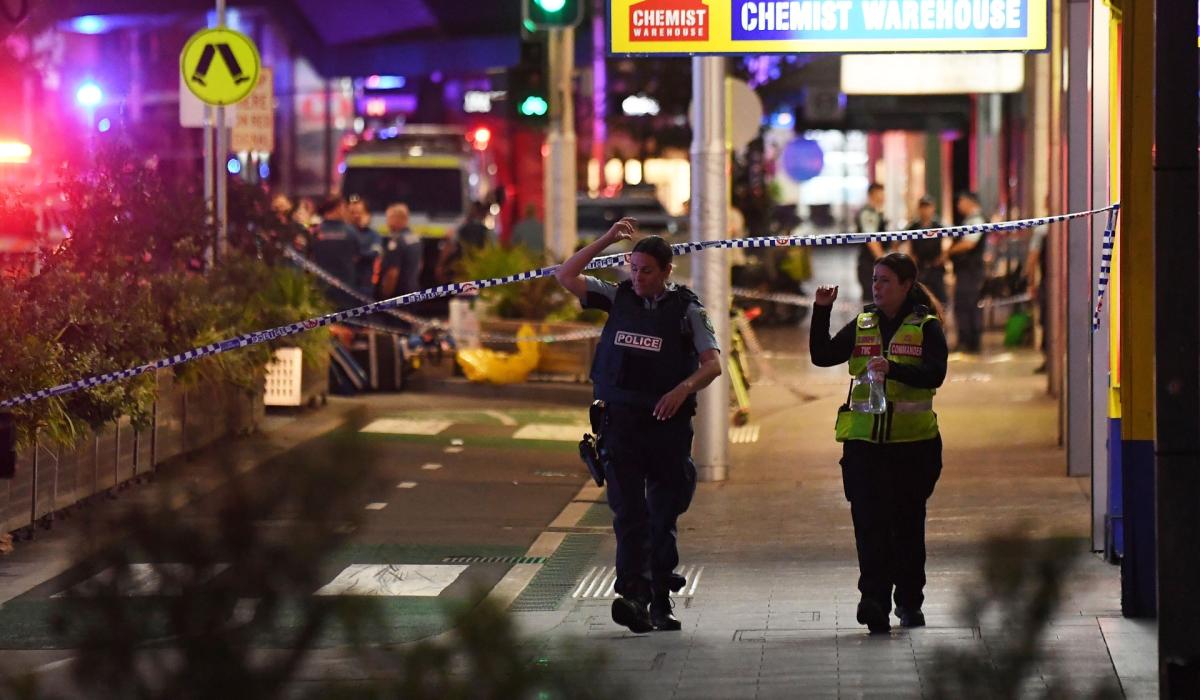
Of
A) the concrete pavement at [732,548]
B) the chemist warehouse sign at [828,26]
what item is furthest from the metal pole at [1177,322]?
the chemist warehouse sign at [828,26]

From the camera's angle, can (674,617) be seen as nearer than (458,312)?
Yes

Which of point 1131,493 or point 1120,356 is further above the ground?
point 1120,356

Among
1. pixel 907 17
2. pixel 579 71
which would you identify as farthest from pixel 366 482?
pixel 579 71

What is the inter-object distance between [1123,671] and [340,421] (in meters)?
4.15

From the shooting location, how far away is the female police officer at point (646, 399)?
27.9 ft

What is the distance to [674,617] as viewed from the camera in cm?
881

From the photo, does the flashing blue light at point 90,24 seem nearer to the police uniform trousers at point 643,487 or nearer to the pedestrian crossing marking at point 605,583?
the pedestrian crossing marking at point 605,583

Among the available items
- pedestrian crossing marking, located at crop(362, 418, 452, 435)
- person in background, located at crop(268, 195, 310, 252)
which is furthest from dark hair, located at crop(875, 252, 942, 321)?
person in background, located at crop(268, 195, 310, 252)

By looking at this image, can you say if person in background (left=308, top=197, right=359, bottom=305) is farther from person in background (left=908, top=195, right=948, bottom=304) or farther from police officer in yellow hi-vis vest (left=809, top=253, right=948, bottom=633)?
police officer in yellow hi-vis vest (left=809, top=253, right=948, bottom=633)

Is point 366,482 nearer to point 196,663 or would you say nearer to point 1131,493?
point 196,663

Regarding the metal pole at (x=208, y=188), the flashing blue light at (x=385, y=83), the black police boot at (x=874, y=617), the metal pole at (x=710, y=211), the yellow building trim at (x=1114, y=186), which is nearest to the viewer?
the black police boot at (x=874, y=617)

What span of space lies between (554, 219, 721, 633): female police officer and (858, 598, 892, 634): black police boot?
2.49 ft

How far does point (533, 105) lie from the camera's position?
18.6 meters

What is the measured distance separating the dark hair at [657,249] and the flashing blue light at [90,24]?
3475 cm
